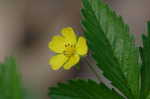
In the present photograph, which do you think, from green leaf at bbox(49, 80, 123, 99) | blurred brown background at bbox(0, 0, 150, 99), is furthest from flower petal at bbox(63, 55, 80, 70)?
blurred brown background at bbox(0, 0, 150, 99)

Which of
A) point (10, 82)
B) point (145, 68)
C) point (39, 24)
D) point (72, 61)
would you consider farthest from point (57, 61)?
point (39, 24)

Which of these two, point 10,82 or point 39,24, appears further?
point 39,24

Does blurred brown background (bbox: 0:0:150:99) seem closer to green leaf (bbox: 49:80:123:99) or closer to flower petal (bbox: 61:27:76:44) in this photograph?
flower petal (bbox: 61:27:76:44)

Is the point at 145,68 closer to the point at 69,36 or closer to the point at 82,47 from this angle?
the point at 82,47

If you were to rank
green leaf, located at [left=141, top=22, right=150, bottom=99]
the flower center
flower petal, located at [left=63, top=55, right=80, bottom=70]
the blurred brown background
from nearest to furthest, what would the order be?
1. green leaf, located at [left=141, top=22, right=150, bottom=99]
2. flower petal, located at [left=63, top=55, right=80, bottom=70]
3. the flower center
4. the blurred brown background

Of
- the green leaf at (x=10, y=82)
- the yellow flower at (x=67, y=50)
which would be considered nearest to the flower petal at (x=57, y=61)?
the yellow flower at (x=67, y=50)

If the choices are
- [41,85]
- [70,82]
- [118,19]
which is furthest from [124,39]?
[41,85]
